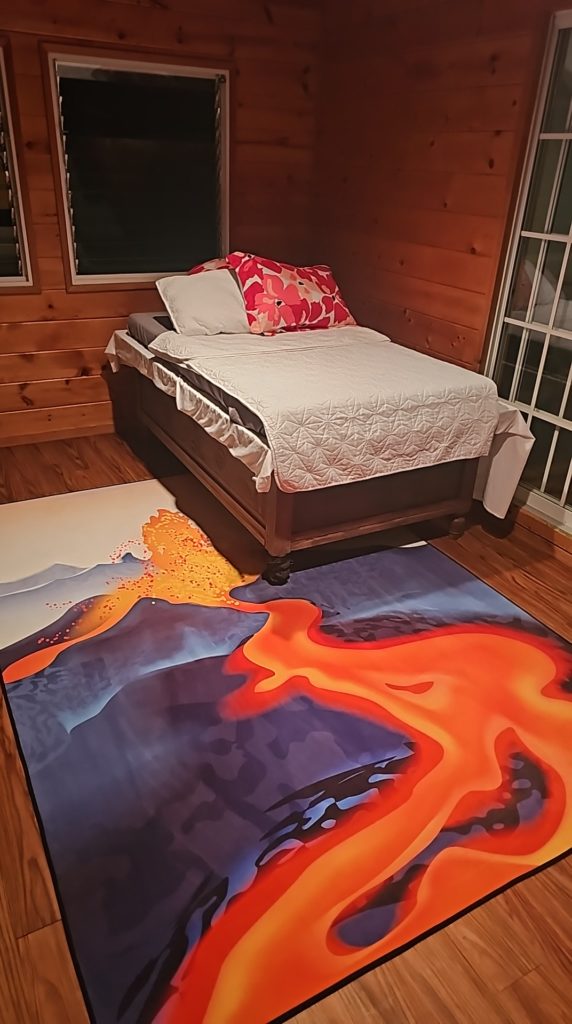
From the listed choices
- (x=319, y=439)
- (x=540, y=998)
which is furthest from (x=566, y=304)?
(x=540, y=998)

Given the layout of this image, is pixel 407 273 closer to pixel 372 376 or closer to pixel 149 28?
pixel 372 376

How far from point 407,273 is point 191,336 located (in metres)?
1.03

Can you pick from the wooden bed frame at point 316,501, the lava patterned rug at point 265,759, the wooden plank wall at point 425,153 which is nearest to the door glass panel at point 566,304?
the wooden plank wall at point 425,153

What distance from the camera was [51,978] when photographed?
1353mm

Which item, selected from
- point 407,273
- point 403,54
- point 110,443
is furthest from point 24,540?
point 403,54

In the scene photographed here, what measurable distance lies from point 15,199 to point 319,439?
6.50ft

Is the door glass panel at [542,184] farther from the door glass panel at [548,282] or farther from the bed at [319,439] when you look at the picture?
the bed at [319,439]

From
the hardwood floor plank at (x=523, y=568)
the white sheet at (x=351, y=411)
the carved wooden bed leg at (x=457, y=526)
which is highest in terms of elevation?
the white sheet at (x=351, y=411)

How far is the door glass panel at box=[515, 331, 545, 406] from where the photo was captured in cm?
285

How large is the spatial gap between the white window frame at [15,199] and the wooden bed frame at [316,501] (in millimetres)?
970

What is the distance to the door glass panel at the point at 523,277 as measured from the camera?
280 cm

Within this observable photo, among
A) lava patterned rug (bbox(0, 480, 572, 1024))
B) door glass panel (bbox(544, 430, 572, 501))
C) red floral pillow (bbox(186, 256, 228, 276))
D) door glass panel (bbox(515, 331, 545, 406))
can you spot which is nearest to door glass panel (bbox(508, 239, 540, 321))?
door glass panel (bbox(515, 331, 545, 406))

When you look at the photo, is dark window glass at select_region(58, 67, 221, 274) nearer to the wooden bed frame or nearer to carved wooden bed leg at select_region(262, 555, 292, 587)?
→ the wooden bed frame

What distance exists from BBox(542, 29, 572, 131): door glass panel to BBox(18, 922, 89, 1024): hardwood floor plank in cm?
286
